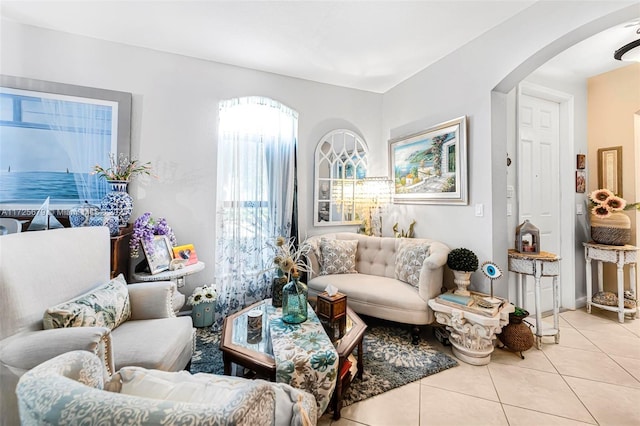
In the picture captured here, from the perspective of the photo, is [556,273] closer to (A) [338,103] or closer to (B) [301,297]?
(B) [301,297]

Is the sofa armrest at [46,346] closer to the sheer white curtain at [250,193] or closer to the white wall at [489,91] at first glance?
the sheer white curtain at [250,193]

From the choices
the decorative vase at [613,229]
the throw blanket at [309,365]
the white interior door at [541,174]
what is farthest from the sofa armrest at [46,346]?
the decorative vase at [613,229]

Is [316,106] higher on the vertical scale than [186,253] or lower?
higher

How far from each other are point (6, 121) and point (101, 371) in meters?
2.64

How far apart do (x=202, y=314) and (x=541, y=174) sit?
12.9ft

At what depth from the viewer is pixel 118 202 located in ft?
7.30

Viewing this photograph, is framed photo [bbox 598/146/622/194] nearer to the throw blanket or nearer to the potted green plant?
the potted green plant

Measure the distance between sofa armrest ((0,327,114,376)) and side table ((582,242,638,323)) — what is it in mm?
4280

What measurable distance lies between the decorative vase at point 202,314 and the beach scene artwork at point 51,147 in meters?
1.38

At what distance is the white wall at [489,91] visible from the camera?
1869mm

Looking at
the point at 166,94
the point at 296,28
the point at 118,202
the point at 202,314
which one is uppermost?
the point at 296,28

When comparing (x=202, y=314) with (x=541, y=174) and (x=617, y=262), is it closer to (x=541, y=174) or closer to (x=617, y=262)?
(x=541, y=174)

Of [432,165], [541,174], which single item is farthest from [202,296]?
[541,174]

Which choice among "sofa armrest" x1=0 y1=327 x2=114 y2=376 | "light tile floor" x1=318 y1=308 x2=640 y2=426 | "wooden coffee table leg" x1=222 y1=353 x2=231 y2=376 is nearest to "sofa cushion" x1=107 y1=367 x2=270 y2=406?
"sofa armrest" x1=0 y1=327 x2=114 y2=376
